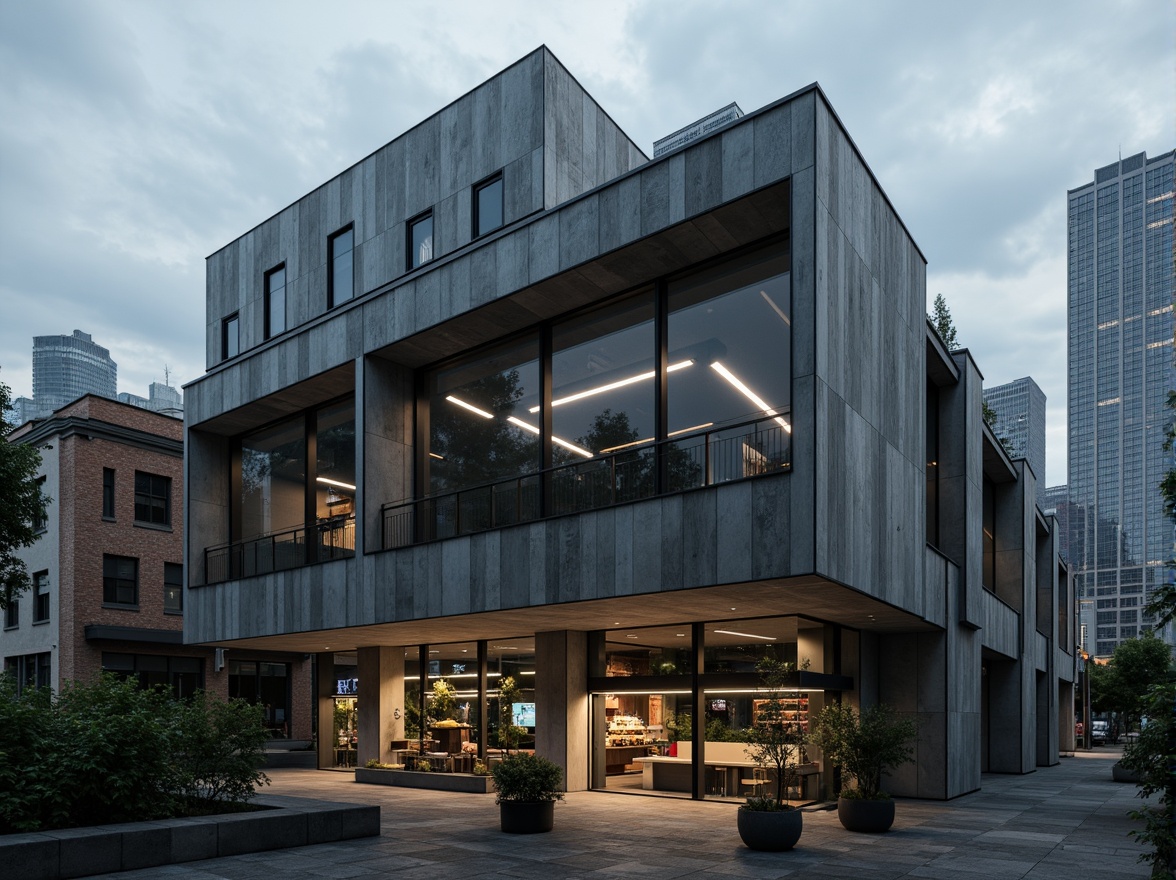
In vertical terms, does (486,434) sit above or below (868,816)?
above

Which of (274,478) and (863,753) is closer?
Answer: (863,753)

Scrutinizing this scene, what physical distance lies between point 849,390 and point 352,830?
1066 centimetres

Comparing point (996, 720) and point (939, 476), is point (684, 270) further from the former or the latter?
point (996, 720)

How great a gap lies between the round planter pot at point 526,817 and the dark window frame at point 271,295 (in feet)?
54.6

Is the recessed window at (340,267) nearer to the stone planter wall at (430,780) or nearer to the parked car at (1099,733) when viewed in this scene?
the stone planter wall at (430,780)

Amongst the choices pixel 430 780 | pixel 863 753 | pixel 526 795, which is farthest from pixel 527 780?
pixel 430 780

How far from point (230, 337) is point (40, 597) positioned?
14.6 meters

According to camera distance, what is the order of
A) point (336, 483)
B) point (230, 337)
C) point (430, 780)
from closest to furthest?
point (430, 780) < point (336, 483) < point (230, 337)

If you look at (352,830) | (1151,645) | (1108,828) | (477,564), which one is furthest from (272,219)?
(1151,645)

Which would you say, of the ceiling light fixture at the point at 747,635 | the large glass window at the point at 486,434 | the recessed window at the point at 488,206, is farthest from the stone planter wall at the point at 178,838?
the recessed window at the point at 488,206

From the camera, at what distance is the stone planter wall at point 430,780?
23261 millimetres

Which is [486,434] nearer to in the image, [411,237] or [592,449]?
[592,449]

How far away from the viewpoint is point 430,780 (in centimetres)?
2442

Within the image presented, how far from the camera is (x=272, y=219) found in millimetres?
28656
